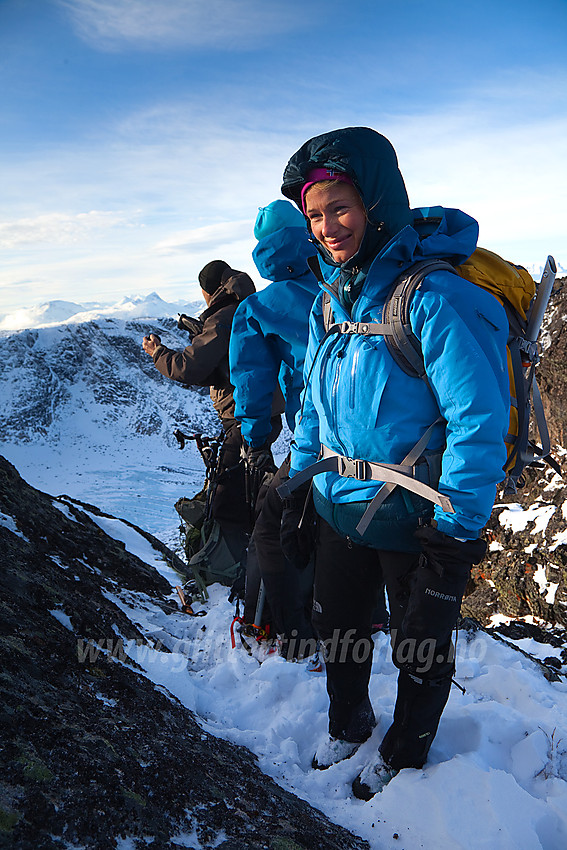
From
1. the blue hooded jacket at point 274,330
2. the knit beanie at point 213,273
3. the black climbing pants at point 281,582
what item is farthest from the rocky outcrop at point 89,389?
the black climbing pants at point 281,582

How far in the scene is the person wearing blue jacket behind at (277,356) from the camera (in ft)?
11.8

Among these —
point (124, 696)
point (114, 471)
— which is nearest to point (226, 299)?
point (124, 696)

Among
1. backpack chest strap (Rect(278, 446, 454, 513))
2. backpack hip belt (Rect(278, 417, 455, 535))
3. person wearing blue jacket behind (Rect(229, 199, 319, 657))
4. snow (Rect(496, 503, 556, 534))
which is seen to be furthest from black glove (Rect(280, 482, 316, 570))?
snow (Rect(496, 503, 556, 534))

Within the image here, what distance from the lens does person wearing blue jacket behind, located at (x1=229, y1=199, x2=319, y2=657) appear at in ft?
11.8

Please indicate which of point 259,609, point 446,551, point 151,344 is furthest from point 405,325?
point 151,344

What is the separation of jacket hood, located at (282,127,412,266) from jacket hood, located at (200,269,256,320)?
245 cm

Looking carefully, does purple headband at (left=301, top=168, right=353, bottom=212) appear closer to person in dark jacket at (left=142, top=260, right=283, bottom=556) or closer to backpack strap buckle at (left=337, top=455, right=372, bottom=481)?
backpack strap buckle at (left=337, top=455, right=372, bottom=481)

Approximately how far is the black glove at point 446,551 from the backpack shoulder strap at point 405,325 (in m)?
0.55

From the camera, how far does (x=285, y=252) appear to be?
142 inches

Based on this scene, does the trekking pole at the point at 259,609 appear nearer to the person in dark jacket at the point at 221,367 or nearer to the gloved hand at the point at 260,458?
the gloved hand at the point at 260,458

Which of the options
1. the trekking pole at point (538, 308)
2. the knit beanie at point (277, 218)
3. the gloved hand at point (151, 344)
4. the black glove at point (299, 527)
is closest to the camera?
the trekking pole at point (538, 308)

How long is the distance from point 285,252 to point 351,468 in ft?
6.51

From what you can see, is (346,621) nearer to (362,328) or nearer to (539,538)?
(362,328)

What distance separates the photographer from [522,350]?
2291 mm
